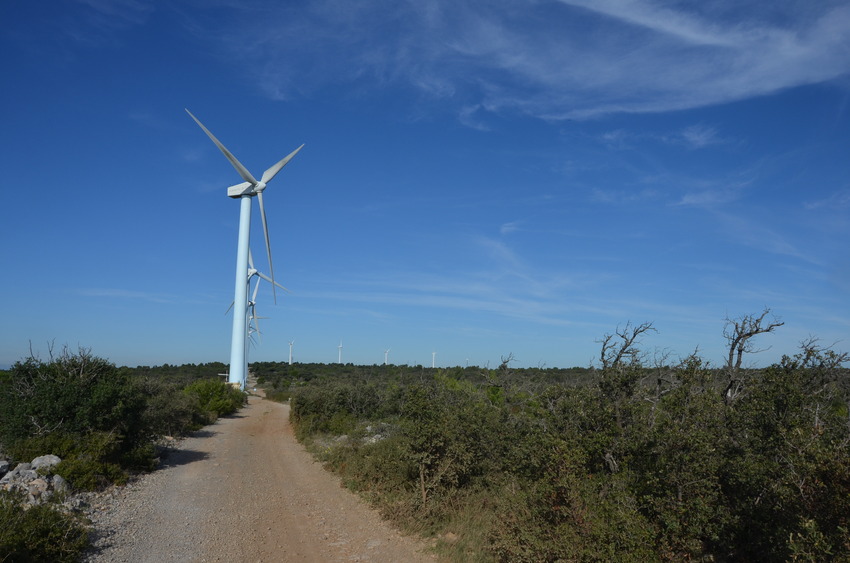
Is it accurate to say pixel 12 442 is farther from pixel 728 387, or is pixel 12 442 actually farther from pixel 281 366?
pixel 281 366

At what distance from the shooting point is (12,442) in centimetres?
1453

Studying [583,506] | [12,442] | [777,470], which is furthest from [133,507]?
[777,470]

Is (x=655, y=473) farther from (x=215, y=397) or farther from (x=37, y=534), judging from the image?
(x=215, y=397)

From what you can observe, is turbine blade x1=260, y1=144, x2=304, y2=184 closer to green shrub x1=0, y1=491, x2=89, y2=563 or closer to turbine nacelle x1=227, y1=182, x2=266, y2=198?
turbine nacelle x1=227, y1=182, x2=266, y2=198

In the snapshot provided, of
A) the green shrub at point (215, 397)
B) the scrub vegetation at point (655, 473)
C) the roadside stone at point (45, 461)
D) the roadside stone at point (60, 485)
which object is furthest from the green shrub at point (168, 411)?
the scrub vegetation at point (655, 473)

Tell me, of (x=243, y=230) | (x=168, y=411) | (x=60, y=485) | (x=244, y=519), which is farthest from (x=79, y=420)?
(x=243, y=230)

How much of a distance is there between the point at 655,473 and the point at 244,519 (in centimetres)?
841

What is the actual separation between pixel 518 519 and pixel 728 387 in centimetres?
477

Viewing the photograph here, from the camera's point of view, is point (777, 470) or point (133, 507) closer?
point (777, 470)

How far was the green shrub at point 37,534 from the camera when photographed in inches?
302

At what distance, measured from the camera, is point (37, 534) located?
8.27m

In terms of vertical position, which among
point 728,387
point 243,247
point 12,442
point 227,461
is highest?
point 243,247

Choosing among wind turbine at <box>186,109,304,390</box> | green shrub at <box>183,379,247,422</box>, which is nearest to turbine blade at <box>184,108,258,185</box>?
wind turbine at <box>186,109,304,390</box>

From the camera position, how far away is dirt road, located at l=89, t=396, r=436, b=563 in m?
9.73
